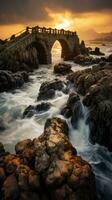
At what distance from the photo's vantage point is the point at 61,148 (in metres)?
11.2

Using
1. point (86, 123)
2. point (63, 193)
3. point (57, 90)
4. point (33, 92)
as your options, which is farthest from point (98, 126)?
point (33, 92)

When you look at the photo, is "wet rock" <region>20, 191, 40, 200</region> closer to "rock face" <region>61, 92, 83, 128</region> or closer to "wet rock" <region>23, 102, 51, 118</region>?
"rock face" <region>61, 92, 83, 128</region>

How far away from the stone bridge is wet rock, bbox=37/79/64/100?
11758 millimetres

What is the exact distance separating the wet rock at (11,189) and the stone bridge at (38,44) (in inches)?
968

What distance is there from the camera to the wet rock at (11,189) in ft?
30.3

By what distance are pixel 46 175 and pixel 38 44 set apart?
33.6m

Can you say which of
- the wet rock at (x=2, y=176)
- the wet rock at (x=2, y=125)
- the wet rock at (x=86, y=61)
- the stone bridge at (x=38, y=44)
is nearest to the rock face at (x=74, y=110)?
the wet rock at (x=2, y=125)

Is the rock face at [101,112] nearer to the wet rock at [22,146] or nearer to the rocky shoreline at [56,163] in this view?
the rocky shoreline at [56,163]

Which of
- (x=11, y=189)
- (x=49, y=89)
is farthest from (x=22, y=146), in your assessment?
(x=49, y=89)

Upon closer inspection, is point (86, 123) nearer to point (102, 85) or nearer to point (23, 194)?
point (102, 85)

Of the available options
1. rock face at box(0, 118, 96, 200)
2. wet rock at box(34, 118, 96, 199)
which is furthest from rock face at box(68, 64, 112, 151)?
rock face at box(0, 118, 96, 200)

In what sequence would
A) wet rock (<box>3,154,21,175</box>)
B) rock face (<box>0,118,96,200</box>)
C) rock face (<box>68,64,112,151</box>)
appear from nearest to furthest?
1. rock face (<box>0,118,96,200</box>)
2. wet rock (<box>3,154,21,175</box>)
3. rock face (<box>68,64,112,151</box>)

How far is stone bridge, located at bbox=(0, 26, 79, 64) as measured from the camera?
34653mm

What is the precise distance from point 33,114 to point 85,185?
9.96m
